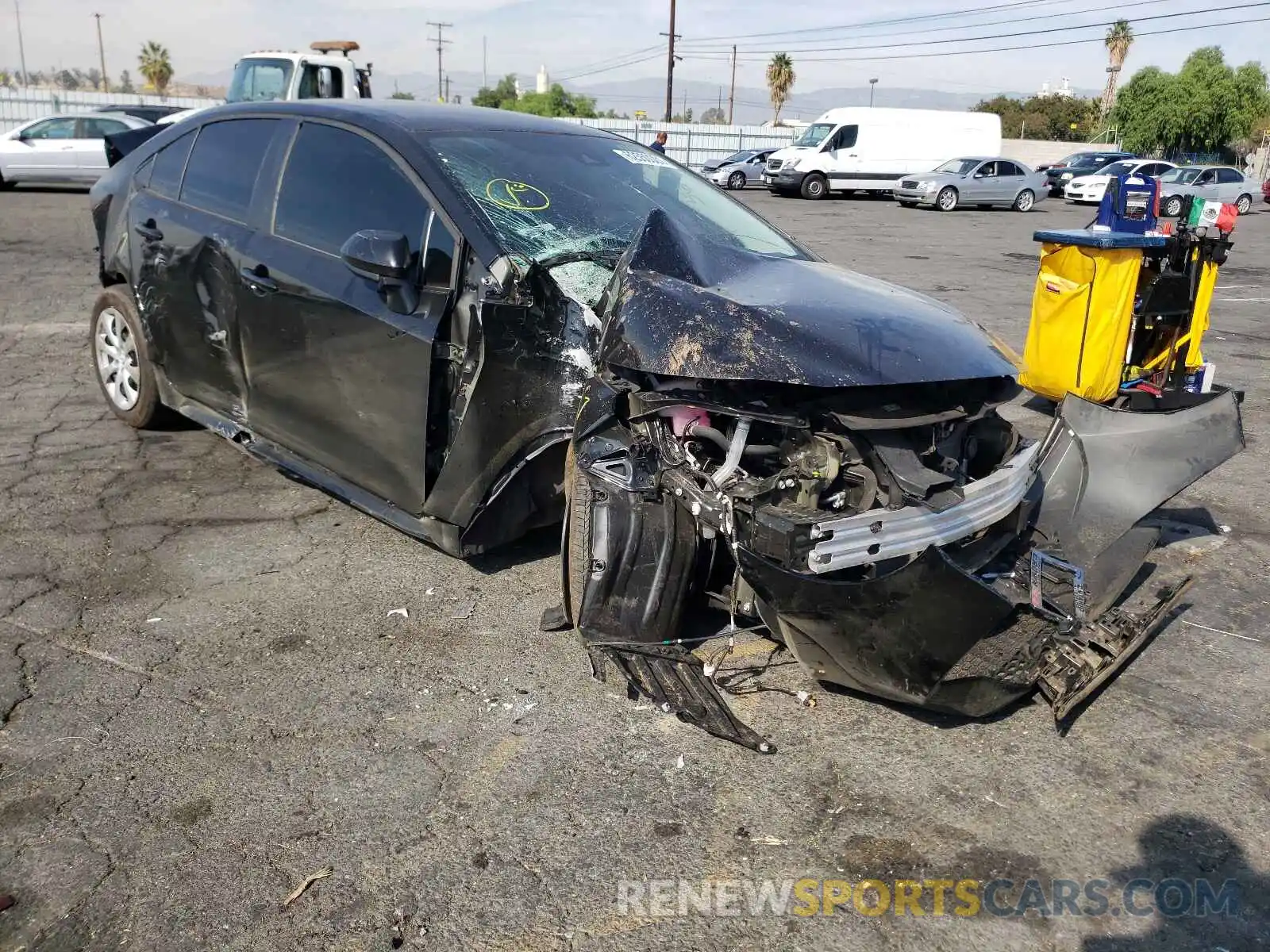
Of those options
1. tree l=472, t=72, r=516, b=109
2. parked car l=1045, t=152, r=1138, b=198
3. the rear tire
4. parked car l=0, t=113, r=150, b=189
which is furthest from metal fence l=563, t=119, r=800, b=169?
tree l=472, t=72, r=516, b=109

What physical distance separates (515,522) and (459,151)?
1523mm

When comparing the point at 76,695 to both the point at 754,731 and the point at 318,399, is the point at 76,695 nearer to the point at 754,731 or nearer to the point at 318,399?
the point at 318,399

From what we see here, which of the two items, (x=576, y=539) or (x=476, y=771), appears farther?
(x=576, y=539)

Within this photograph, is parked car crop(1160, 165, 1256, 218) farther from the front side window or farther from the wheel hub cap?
the wheel hub cap

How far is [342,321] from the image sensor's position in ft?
12.5

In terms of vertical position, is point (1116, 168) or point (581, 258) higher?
point (1116, 168)

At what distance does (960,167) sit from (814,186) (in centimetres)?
388

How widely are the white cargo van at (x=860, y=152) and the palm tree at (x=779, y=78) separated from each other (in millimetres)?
43987

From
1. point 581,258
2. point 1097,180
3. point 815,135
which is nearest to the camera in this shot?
point 581,258

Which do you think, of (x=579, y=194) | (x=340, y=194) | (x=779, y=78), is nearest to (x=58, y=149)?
(x=340, y=194)

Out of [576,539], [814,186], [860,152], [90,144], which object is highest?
[860,152]

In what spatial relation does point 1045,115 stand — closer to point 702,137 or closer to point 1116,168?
point 702,137

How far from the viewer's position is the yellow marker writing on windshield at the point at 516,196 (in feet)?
12.4

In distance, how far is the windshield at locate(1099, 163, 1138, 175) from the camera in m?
27.8
